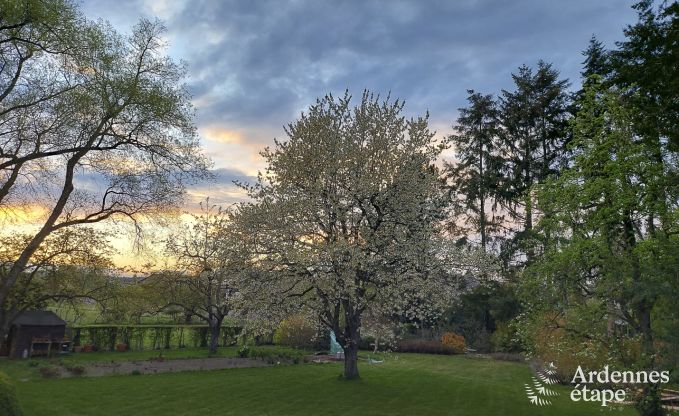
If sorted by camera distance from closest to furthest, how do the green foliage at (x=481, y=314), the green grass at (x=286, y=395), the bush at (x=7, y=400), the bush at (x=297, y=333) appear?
the bush at (x=7, y=400) < the green grass at (x=286, y=395) < the green foliage at (x=481, y=314) < the bush at (x=297, y=333)

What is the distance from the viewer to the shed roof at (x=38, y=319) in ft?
86.6

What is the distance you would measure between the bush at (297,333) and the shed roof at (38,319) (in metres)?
15.5

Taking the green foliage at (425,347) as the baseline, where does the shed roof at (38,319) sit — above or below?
above

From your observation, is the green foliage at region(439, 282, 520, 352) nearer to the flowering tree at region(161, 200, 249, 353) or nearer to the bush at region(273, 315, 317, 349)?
the bush at region(273, 315, 317, 349)

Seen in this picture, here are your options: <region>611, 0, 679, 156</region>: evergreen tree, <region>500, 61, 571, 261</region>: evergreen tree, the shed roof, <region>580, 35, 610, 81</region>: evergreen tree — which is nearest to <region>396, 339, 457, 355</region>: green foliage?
<region>500, 61, 571, 261</region>: evergreen tree

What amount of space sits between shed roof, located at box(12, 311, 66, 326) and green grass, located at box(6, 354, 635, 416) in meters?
9.80

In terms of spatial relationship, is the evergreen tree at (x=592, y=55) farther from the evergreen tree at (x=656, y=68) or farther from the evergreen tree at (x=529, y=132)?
the evergreen tree at (x=656, y=68)

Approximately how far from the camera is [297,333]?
1443 inches

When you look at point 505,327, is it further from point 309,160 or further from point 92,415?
point 92,415

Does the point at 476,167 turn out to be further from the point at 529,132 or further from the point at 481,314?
the point at 481,314

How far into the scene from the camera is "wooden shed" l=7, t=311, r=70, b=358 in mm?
25922

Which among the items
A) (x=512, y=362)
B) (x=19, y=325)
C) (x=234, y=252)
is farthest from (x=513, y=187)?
(x=19, y=325)

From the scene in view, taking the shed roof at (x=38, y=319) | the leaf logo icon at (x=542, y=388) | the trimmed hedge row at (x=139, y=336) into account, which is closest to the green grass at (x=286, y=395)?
the leaf logo icon at (x=542, y=388)

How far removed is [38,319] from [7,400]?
20.0 meters
